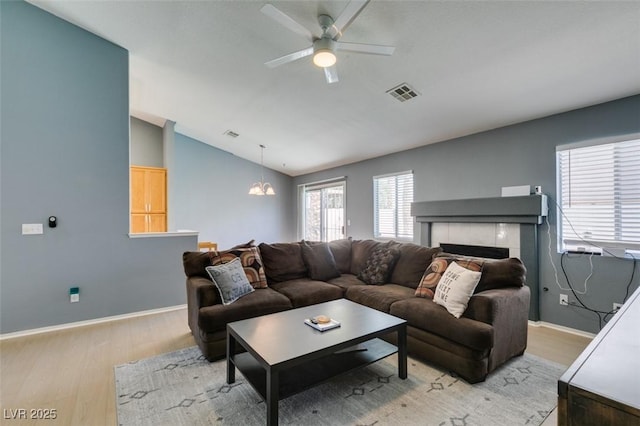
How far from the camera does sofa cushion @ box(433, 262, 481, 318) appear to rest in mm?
2301

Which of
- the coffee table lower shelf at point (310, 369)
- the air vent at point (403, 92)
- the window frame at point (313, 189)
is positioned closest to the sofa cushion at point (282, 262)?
the coffee table lower shelf at point (310, 369)

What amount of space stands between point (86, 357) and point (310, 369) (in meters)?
2.13

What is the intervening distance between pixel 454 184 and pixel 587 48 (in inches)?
86.5

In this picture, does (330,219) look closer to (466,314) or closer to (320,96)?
(320,96)

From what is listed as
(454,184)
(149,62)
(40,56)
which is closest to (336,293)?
(454,184)

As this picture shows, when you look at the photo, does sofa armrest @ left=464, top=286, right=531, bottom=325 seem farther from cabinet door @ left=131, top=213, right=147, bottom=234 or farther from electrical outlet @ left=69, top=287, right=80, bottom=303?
cabinet door @ left=131, top=213, right=147, bottom=234

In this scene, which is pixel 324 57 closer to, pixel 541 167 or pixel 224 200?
pixel 541 167

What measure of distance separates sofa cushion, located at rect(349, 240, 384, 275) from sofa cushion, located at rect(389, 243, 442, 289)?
0.43 metres

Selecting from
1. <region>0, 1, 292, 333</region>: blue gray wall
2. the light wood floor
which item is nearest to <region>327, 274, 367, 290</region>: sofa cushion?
the light wood floor

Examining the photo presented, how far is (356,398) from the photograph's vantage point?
1960 mm

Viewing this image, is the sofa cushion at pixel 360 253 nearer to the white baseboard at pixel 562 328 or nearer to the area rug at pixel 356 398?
the area rug at pixel 356 398

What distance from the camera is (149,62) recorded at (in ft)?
12.4

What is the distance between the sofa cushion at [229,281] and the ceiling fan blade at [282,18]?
2138 millimetres

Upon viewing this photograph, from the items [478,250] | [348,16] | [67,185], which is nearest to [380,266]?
[478,250]
